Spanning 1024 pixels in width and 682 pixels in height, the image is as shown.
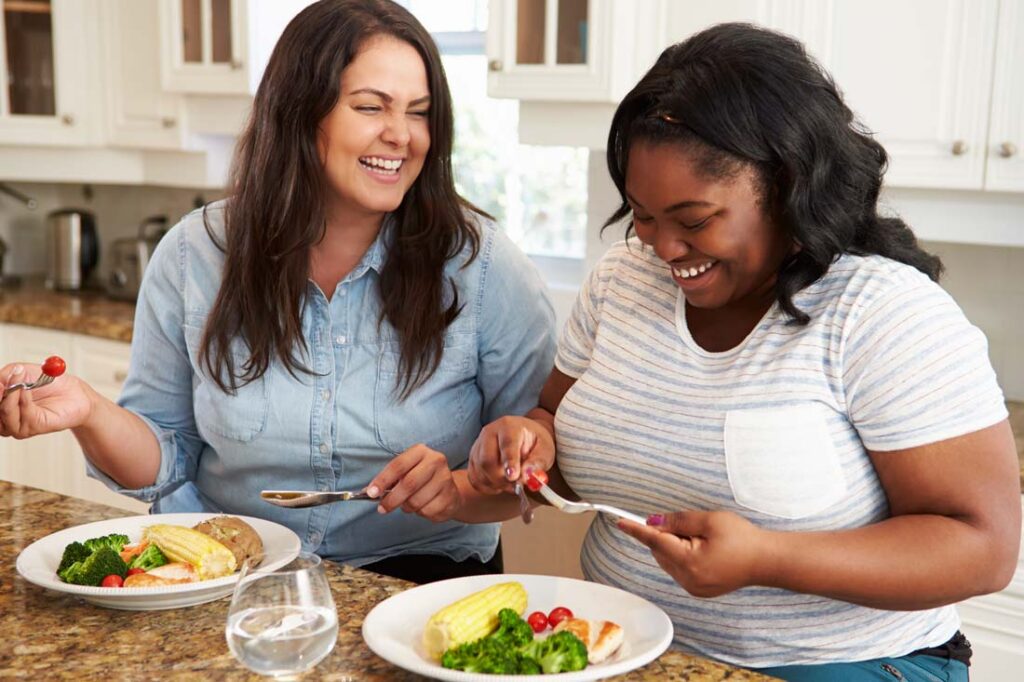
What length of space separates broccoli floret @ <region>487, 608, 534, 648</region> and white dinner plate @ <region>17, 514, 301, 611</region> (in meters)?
0.26

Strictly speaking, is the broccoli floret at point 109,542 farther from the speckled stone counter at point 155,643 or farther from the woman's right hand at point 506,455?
the woman's right hand at point 506,455

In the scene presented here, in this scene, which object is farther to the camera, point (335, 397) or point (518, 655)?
point (335, 397)

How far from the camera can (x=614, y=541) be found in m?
1.48

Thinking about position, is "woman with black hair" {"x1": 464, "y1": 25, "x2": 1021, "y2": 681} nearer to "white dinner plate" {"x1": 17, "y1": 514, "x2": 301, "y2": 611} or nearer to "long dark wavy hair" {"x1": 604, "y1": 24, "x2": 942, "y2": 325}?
"long dark wavy hair" {"x1": 604, "y1": 24, "x2": 942, "y2": 325}

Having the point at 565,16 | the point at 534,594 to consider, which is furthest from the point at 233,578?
the point at 565,16

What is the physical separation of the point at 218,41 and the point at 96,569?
2242 mm

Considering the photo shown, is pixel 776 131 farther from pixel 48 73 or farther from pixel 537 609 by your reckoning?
pixel 48 73

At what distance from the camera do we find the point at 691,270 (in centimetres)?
137

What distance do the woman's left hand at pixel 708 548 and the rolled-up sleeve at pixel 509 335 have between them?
0.65 m

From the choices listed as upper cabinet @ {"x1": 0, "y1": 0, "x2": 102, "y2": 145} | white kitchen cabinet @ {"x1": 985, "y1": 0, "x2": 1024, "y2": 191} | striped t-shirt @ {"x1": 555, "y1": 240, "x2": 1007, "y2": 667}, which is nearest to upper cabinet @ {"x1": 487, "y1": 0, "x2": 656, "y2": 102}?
white kitchen cabinet @ {"x1": 985, "y1": 0, "x2": 1024, "y2": 191}

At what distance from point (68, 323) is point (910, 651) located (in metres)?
2.62

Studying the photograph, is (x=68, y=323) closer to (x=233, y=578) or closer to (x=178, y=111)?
(x=178, y=111)

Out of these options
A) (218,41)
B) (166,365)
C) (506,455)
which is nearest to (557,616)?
(506,455)

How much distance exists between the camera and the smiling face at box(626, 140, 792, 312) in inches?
51.4
